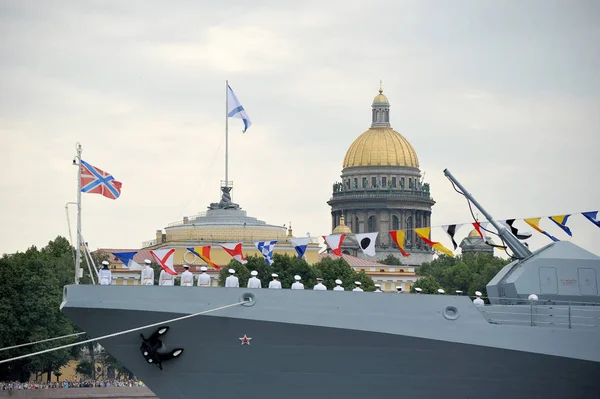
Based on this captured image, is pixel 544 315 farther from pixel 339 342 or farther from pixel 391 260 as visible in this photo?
pixel 391 260

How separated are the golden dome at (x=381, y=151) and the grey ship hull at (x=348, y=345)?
532 feet

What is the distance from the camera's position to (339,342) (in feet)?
102

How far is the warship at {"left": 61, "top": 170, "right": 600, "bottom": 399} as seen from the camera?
31016mm

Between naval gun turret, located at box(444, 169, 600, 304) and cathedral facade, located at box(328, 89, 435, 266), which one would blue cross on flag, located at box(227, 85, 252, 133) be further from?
cathedral facade, located at box(328, 89, 435, 266)

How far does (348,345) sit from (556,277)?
5477 millimetres

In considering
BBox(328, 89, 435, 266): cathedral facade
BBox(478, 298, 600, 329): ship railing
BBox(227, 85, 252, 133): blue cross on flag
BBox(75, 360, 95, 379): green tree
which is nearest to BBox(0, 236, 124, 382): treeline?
BBox(75, 360, 95, 379): green tree

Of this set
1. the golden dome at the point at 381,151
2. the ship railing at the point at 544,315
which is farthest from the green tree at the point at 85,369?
the golden dome at the point at 381,151

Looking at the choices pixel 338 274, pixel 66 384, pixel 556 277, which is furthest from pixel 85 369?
pixel 556 277

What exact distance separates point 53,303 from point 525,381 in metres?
41.9

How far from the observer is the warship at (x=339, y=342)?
102 ft

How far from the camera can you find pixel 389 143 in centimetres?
19575

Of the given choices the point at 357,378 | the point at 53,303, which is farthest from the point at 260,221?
the point at 357,378

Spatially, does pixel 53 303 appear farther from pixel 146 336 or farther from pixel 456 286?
pixel 456 286

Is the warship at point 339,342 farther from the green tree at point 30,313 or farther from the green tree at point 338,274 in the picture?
the green tree at point 338,274
